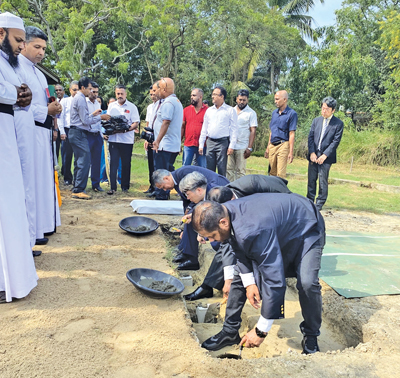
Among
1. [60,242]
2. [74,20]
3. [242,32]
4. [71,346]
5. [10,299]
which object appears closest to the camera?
[71,346]

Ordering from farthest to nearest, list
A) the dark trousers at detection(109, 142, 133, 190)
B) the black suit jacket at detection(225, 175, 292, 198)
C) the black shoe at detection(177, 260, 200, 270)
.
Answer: the dark trousers at detection(109, 142, 133, 190) → the black shoe at detection(177, 260, 200, 270) → the black suit jacket at detection(225, 175, 292, 198)

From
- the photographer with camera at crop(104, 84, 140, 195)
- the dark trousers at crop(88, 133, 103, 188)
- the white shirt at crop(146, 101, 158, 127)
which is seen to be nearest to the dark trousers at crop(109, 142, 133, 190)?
the photographer with camera at crop(104, 84, 140, 195)

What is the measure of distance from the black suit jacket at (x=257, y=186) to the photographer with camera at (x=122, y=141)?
4.01 m

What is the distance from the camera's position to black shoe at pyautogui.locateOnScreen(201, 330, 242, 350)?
267 cm


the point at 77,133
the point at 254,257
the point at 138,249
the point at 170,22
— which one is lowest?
the point at 138,249

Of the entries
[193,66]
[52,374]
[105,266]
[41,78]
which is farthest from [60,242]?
[193,66]

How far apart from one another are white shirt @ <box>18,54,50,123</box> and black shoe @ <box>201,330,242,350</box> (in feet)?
8.81

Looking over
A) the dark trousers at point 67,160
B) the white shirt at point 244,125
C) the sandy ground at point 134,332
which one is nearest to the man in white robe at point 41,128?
the sandy ground at point 134,332

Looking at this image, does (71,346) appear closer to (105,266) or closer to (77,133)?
(105,266)

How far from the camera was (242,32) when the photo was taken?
1803 cm

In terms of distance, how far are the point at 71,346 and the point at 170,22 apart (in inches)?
651

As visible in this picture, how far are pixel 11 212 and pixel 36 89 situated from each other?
148cm

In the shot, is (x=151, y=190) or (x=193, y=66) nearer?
(x=151, y=190)

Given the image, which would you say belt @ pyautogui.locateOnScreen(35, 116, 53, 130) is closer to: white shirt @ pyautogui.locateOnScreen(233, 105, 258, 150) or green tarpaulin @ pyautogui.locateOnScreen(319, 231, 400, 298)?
green tarpaulin @ pyautogui.locateOnScreen(319, 231, 400, 298)
